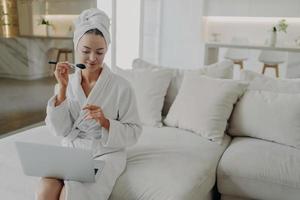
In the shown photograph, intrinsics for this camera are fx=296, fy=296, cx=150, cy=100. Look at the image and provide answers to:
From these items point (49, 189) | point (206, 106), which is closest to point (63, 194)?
point (49, 189)

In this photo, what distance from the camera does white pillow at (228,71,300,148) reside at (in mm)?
1773

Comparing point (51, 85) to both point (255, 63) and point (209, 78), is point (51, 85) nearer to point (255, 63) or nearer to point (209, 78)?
point (209, 78)

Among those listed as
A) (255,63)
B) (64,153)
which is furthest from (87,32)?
(255,63)

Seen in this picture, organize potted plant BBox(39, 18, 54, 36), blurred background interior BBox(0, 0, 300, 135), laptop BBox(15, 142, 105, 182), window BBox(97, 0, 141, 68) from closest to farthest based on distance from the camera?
laptop BBox(15, 142, 105, 182) → blurred background interior BBox(0, 0, 300, 135) → potted plant BBox(39, 18, 54, 36) → window BBox(97, 0, 141, 68)

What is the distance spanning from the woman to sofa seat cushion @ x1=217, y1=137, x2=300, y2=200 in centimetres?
55

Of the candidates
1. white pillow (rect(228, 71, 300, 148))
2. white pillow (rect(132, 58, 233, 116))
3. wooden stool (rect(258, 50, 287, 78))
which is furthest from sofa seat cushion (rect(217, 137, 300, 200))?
wooden stool (rect(258, 50, 287, 78))

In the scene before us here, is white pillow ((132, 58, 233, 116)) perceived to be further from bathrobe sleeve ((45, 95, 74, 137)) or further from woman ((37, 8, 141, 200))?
bathrobe sleeve ((45, 95, 74, 137))

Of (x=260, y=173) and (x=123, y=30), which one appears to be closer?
(x=260, y=173)

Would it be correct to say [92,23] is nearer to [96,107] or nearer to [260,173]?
[96,107]

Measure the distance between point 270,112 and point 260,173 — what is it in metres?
0.47

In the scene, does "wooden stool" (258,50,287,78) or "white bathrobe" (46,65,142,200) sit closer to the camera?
"white bathrobe" (46,65,142,200)

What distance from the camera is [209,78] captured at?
204cm

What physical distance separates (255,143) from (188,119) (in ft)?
1.43

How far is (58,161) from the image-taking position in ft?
3.71
